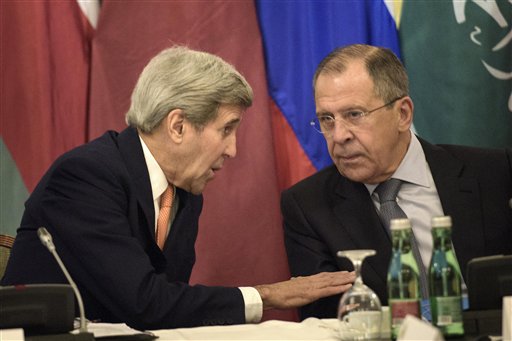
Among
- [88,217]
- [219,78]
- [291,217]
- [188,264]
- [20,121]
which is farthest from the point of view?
[20,121]

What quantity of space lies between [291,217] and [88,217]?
93cm

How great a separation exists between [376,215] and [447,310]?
1.18 meters

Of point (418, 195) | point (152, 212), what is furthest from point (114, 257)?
point (418, 195)

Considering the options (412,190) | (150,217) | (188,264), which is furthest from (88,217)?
(412,190)

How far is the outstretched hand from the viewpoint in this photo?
9.18 ft

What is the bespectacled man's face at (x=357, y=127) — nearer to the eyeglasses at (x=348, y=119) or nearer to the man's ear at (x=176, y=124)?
the eyeglasses at (x=348, y=119)

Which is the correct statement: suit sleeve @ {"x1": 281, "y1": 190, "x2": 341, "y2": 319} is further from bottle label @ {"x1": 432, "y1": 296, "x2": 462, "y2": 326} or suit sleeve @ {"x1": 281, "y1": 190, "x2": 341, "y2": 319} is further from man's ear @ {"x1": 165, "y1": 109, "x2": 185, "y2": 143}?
bottle label @ {"x1": 432, "y1": 296, "x2": 462, "y2": 326}

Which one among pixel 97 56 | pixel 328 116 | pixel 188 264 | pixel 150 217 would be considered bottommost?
pixel 188 264

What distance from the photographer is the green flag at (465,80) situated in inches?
162

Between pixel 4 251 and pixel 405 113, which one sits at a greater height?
pixel 405 113

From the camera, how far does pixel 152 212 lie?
297cm

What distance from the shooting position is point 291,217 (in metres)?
3.45

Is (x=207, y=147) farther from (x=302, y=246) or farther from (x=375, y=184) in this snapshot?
(x=375, y=184)

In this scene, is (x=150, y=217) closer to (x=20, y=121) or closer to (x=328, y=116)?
(x=328, y=116)
